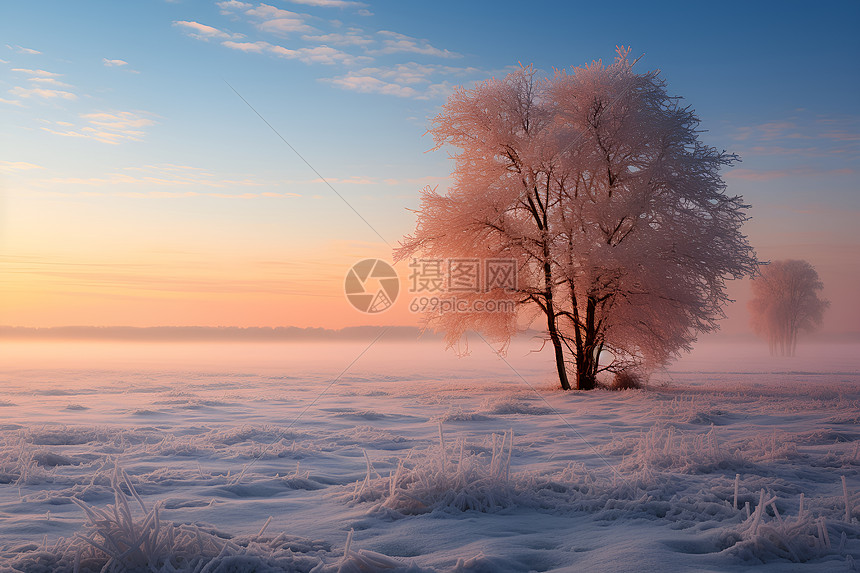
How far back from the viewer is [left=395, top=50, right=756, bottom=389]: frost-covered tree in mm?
16375

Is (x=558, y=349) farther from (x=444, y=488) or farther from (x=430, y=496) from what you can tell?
(x=430, y=496)

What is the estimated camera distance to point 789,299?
4738 cm

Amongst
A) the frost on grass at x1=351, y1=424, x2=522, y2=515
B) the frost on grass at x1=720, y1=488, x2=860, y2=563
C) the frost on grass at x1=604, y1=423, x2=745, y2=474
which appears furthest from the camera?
the frost on grass at x1=604, y1=423, x2=745, y2=474

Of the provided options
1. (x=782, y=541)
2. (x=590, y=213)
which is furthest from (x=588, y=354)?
(x=782, y=541)

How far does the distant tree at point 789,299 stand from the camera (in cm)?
4678

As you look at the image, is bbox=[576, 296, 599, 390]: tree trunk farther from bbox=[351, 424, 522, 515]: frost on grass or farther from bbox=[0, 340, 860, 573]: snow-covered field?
bbox=[351, 424, 522, 515]: frost on grass

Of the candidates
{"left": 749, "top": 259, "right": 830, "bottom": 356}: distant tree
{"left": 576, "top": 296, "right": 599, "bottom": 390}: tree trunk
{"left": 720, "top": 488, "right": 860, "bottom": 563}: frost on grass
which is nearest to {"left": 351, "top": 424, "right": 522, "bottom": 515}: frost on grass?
{"left": 720, "top": 488, "right": 860, "bottom": 563}: frost on grass

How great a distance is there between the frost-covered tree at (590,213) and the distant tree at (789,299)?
113ft

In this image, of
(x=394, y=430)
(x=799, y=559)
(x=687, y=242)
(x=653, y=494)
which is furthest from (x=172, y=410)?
(x=687, y=242)

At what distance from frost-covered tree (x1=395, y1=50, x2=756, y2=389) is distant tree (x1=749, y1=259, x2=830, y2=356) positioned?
34.3m

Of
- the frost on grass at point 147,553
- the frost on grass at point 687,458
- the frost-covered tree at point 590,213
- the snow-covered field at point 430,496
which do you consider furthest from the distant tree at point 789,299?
the frost on grass at point 147,553

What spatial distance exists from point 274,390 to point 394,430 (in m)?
10.1

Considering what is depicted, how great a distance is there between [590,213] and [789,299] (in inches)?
1600

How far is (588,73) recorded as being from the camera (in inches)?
682
